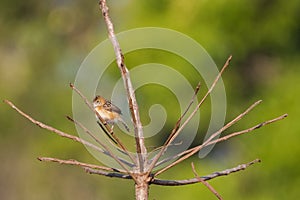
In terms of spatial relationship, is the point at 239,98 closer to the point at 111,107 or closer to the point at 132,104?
the point at 111,107

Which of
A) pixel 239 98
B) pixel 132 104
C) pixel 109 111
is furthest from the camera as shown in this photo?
pixel 239 98

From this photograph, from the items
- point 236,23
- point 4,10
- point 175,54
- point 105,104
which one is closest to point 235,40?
point 236,23

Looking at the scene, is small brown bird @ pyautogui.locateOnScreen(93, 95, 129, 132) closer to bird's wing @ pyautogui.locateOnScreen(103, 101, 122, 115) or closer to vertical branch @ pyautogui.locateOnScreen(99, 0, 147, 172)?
bird's wing @ pyautogui.locateOnScreen(103, 101, 122, 115)

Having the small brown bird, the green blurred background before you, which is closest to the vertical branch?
the small brown bird

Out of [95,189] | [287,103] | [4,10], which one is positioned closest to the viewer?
[287,103]

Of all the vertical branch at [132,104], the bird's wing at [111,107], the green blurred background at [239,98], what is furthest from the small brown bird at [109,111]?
the green blurred background at [239,98]

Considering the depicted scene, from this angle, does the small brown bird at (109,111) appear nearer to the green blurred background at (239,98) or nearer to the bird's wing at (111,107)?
the bird's wing at (111,107)

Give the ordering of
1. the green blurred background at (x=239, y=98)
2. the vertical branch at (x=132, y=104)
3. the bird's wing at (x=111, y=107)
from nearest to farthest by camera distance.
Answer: the vertical branch at (x=132, y=104), the bird's wing at (x=111, y=107), the green blurred background at (x=239, y=98)

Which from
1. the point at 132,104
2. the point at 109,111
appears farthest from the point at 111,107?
the point at 132,104

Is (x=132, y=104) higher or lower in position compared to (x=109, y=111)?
lower

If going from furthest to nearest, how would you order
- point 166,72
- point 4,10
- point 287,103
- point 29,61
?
1. point 4,10
2. point 29,61
3. point 287,103
4. point 166,72

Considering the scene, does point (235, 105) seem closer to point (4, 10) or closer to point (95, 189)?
point (95, 189)

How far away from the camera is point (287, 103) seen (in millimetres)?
6590

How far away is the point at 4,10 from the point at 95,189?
5561 millimetres
